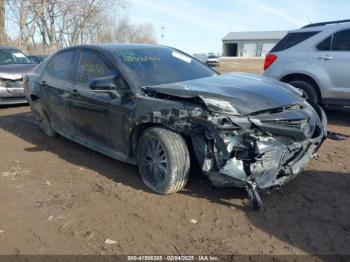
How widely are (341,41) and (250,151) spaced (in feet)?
15.9

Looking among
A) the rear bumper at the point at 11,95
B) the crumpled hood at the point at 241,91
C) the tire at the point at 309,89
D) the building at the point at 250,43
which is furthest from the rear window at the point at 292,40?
the building at the point at 250,43

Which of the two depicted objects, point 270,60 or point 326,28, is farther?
point 270,60

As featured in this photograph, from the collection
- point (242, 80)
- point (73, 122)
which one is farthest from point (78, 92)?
point (242, 80)

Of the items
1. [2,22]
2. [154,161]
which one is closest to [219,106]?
[154,161]

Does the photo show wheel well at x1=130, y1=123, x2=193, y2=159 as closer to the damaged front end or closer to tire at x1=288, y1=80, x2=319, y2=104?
the damaged front end

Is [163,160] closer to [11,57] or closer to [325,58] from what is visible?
[325,58]

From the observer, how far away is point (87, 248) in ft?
10.6

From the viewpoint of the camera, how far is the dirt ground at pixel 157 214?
3.22 m

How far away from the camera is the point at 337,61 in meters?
7.18

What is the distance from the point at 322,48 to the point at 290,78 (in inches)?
32.7

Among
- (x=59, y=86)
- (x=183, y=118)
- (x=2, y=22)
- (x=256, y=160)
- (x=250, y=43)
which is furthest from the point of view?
(x=250, y=43)

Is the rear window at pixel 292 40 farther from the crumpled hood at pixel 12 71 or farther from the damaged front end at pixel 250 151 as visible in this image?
the crumpled hood at pixel 12 71

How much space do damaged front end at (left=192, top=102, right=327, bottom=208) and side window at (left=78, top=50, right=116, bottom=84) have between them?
1.70 m

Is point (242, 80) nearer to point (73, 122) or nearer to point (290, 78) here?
point (73, 122)
